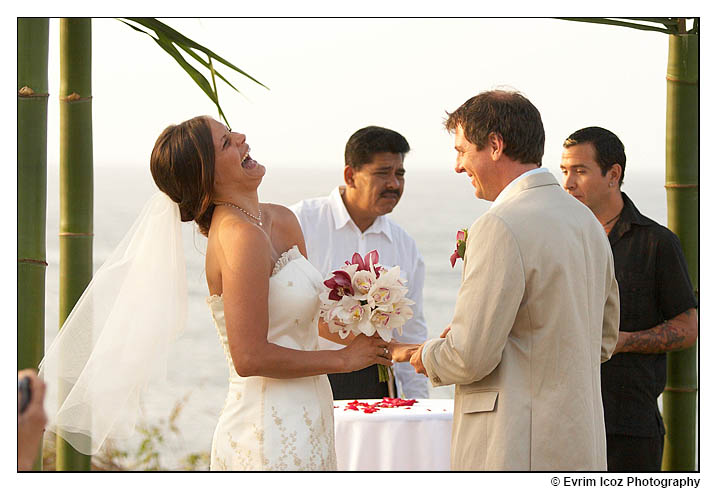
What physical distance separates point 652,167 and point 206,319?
19.1ft

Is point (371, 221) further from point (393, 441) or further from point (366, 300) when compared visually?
point (366, 300)

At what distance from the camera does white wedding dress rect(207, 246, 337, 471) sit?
9.47ft

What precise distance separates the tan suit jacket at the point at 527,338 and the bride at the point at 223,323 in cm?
48

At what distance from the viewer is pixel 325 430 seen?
9.81ft

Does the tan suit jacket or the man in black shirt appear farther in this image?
the man in black shirt

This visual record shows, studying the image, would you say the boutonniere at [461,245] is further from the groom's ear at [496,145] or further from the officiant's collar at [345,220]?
the officiant's collar at [345,220]

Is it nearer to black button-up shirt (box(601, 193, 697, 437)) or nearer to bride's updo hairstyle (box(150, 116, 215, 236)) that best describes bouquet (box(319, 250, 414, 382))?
bride's updo hairstyle (box(150, 116, 215, 236))

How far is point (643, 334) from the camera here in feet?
12.0

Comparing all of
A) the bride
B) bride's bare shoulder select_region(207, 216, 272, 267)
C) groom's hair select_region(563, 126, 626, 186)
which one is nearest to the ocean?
groom's hair select_region(563, 126, 626, 186)

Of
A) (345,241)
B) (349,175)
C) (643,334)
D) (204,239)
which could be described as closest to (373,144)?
(349,175)

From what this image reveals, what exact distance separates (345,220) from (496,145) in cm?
234

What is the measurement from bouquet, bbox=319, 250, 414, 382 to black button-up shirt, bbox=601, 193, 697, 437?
132 centimetres
